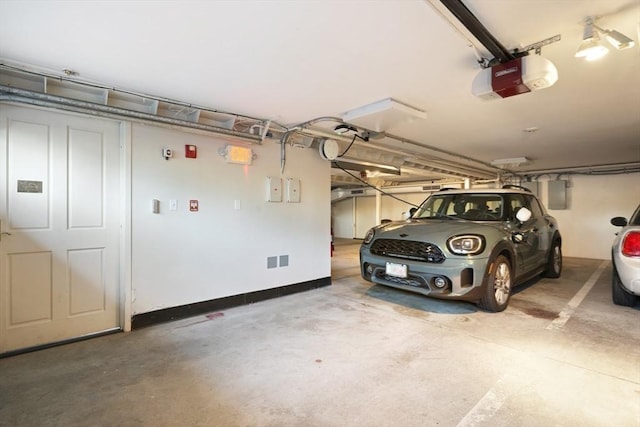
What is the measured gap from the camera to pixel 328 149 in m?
4.65

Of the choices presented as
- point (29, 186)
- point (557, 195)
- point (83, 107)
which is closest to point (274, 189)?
point (83, 107)

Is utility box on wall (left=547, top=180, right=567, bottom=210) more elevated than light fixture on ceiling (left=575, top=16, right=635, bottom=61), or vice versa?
light fixture on ceiling (left=575, top=16, right=635, bottom=61)

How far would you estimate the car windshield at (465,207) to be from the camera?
4.18m

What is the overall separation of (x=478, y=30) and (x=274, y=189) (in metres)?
3.04

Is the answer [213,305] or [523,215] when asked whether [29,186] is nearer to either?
[213,305]

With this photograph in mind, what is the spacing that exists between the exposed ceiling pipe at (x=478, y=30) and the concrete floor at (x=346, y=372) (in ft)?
7.59

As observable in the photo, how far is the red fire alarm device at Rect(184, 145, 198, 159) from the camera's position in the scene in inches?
140

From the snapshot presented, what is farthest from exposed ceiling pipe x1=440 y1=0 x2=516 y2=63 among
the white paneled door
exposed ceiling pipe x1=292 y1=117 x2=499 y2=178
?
the white paneled door

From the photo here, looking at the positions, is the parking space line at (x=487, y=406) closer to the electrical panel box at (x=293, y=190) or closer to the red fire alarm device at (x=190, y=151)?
the electrical panel box at (x=293, y=190)

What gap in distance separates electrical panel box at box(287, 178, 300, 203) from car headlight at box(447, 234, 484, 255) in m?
2.22

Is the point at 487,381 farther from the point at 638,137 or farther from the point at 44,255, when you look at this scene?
the point at 638,137

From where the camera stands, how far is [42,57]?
2.24m

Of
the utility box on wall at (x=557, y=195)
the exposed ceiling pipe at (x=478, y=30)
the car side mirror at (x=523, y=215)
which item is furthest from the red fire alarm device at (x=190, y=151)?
the utility box on wall at (x=557, y=195)

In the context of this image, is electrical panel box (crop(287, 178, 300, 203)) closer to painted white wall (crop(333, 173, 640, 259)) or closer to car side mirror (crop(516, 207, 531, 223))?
car side mirror (crop(516, 207, 531, 223))
